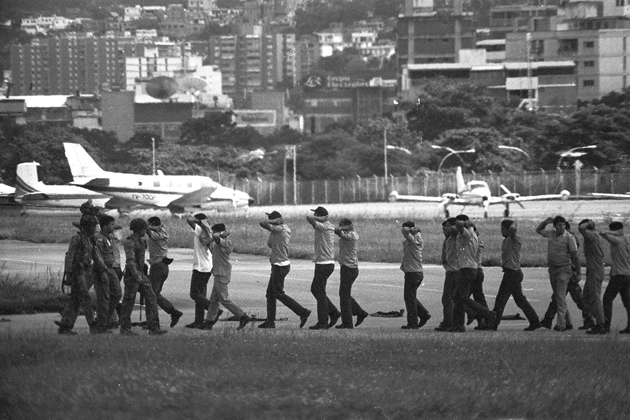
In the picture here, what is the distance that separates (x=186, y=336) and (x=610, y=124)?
53520mm

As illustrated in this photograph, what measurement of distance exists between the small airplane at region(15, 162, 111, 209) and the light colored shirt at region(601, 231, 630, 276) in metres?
41.8

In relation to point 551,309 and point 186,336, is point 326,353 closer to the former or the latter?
point 186,336

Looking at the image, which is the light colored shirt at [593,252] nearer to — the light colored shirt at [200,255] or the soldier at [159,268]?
the light colored shirt at [200,255]

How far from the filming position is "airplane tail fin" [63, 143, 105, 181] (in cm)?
6456

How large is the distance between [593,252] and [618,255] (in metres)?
0.43

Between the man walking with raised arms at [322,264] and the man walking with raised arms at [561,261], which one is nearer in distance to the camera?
the man walking with raised arms at [561,261]

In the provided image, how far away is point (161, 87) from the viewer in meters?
124

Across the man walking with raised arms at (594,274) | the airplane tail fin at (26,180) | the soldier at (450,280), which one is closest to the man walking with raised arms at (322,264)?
the soldier at (450,280)

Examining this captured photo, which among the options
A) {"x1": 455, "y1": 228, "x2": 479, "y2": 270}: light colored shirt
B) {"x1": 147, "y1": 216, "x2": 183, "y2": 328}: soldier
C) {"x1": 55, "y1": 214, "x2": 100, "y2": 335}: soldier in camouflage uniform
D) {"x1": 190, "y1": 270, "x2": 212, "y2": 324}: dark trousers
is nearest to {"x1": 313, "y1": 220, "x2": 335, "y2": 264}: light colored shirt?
{"x1": 190, "y1": 270, "x2": 212, "y2": 324}: dark trousers

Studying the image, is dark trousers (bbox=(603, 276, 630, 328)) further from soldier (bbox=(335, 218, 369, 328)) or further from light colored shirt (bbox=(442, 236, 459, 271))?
soldier (bbox=(335, 218, 369, 328))

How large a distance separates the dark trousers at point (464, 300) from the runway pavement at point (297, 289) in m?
0.40

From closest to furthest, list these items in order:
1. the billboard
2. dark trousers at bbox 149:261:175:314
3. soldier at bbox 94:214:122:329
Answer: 1. soldier at bbox 94:214:122:329
2. dark trousers at bbox 149:261:175:314
3. the billboard

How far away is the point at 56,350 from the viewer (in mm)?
14969

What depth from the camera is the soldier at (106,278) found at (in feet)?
58.9
